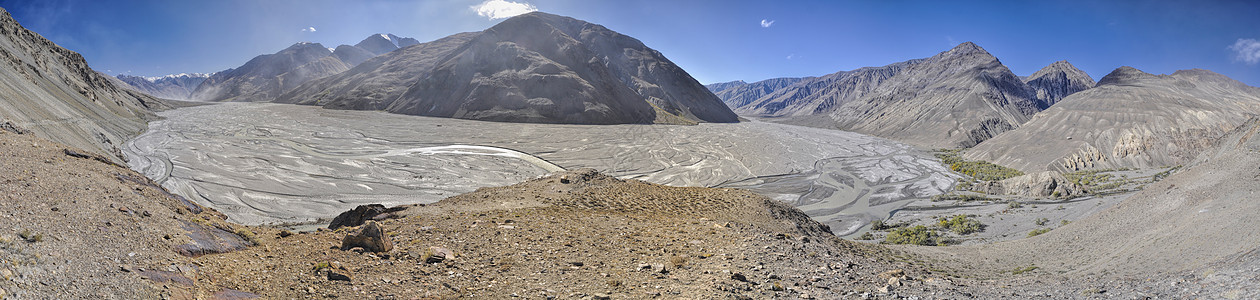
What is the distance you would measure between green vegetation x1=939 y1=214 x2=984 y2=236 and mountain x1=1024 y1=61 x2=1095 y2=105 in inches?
6590

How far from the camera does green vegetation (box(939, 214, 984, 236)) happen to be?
24.3m

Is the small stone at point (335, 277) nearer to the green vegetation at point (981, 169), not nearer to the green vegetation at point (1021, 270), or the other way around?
the green vegetation at point (1021, 270)

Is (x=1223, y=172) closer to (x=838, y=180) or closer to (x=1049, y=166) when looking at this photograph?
(x=838, y=180)

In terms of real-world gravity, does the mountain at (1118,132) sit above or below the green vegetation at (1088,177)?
above

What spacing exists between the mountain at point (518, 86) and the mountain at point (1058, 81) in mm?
105453

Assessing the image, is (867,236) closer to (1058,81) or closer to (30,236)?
(30,236)

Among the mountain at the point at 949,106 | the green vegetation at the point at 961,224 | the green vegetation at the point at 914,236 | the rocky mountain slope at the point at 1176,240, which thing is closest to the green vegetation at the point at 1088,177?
the green vegetation at the point at 961,224

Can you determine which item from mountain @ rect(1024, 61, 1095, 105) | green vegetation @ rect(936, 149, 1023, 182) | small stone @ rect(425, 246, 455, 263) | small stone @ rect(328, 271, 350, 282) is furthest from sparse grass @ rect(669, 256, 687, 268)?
mountain @ rect(1024, 61, 1095, 105)

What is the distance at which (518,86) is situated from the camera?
99375 millimetres

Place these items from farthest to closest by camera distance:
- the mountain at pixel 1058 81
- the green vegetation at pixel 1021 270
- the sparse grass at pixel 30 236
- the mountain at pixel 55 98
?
the mountain at pixel 1058 81 → the mountain at pixel 55 98 → the green vegetation at pixel 1021 270 → the sparse grass at pixel 30 236

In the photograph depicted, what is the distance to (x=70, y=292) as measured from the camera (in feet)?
16.6

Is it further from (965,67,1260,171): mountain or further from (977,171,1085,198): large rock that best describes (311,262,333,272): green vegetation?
(965,67,1260,171): mountain

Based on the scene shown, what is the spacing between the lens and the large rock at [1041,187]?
30.2 metres

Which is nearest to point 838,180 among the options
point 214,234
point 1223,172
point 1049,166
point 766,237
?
point 1049,166
